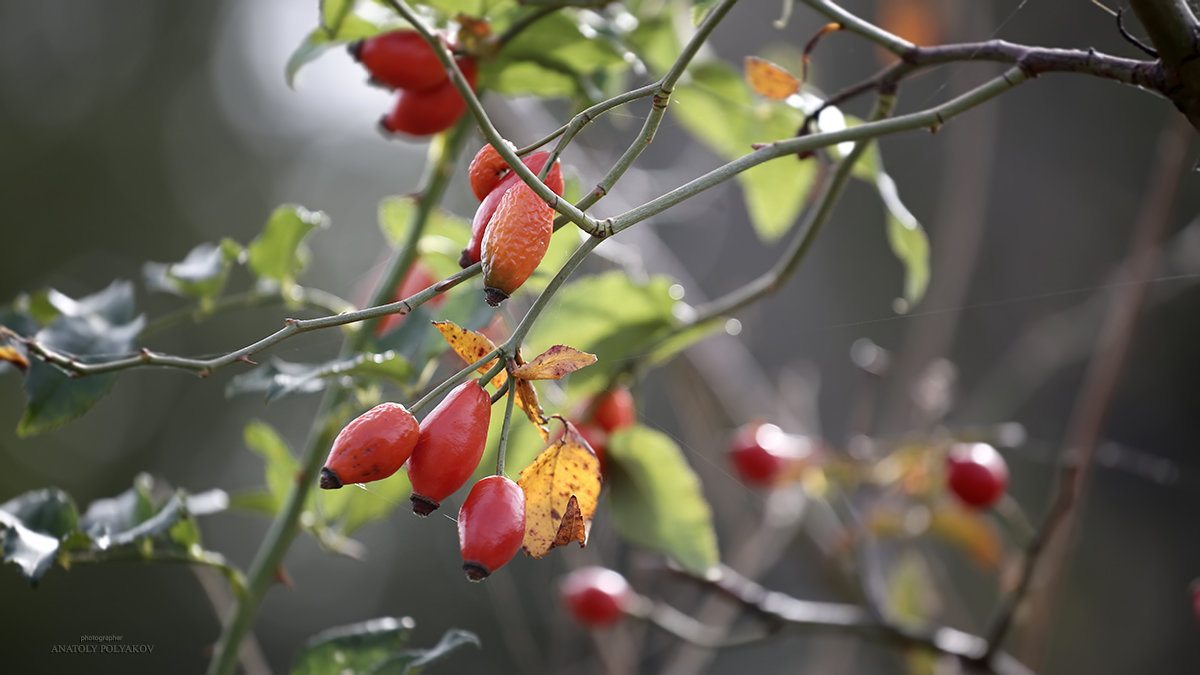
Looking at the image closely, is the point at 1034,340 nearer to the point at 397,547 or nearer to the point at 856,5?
the point at 856,5

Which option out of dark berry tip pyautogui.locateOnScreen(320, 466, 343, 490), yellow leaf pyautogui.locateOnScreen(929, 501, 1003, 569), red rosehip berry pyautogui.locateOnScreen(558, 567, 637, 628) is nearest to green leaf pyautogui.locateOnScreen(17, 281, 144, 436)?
dark berry tip pyautogui.locateOnScreen(320, 466, 343, 490)

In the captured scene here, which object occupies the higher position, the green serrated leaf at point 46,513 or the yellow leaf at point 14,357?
the yellow leaf at point 14,357

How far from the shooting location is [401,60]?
59 cm

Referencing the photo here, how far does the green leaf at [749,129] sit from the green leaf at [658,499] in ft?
0.84

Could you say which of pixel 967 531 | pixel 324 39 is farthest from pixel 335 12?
pixel 967 531

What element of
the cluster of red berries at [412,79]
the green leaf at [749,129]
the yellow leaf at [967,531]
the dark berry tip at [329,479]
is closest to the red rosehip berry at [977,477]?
the yellow leaf at [967,531]

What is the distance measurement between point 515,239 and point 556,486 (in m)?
0.12

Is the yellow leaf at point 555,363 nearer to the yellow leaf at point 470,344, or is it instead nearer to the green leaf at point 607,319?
the yellow leaf at point 470,344

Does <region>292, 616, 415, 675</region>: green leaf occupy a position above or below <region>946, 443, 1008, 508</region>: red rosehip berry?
below

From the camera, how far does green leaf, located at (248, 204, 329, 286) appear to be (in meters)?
0.65

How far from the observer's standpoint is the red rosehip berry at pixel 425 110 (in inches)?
24.0

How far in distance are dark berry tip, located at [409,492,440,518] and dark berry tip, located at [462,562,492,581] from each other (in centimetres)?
3

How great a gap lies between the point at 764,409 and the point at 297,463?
3.09 ft

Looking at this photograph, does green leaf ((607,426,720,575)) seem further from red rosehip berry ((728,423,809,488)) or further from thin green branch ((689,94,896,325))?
red rosehip berry ((728,423,809,488))
